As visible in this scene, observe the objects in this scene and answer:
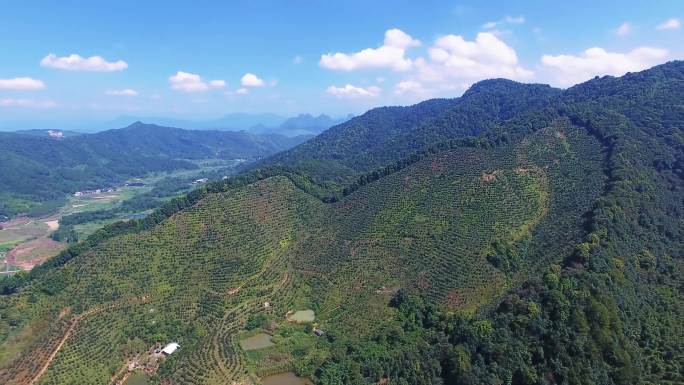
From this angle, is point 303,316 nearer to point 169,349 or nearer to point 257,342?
point 257,342

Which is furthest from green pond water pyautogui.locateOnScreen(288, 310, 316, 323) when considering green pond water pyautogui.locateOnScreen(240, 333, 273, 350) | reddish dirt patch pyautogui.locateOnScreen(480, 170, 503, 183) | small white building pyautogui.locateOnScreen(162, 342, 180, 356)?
reddish dirt patch pyautogui.locateOnScreen(480, 170, 503, 183)

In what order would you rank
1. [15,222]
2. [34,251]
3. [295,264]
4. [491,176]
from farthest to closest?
[15,222] < [34,251] < [491,176] < [295,264]

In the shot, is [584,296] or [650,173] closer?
[584,296]

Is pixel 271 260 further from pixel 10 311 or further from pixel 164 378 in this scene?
pixel 10 311

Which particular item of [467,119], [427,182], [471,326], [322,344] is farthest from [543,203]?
[467,119]

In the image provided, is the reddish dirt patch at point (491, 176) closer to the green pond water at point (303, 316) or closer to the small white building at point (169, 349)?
the green pond water at point (303, 316)

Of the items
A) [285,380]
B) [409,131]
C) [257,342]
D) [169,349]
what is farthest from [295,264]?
[409,131]
